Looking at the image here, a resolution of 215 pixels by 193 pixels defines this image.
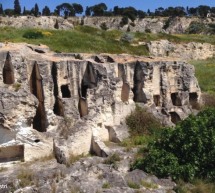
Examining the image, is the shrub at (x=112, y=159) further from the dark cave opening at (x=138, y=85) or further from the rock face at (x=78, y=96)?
the dark cave opening at (x=138, y=85)

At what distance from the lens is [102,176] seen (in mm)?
15523

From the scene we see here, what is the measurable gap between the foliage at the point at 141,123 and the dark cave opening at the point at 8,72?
6104mm

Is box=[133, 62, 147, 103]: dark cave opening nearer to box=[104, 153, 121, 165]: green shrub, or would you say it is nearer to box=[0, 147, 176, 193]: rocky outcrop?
box=[104, 153, 121, 165]: green shrub

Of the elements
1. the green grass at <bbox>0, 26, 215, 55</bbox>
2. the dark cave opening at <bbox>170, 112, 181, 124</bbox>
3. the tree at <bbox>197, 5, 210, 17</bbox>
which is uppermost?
the tree at <bbox>197, 5, 210, 17</bbox>

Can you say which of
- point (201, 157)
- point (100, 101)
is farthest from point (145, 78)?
point (201, 157)

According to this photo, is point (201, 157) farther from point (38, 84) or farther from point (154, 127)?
point (38, 84)

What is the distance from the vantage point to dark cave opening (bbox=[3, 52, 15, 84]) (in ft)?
63.4

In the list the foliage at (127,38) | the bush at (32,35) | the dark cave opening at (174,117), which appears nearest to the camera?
the dark cave opening at (174,117)

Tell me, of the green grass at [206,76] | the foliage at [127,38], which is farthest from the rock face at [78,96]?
the foliage at [127,38]

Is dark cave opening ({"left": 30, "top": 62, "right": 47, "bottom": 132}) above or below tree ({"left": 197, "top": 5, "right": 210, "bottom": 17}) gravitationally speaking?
below

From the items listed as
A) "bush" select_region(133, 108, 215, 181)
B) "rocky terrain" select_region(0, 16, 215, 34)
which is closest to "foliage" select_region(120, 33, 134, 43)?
"bush" select_region(133, 108, 215, 181)

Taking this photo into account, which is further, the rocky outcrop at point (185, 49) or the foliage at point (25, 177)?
→ the rocky outcrop at point (185, 49)

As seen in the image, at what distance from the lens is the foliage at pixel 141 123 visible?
2062 centimetres

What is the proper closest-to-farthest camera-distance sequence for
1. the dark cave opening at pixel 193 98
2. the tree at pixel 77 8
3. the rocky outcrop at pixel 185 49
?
the dark cave opening at pixel 193 98 → the rocky outcrop at pixel 185 49 → the tree at pixel 77 8
